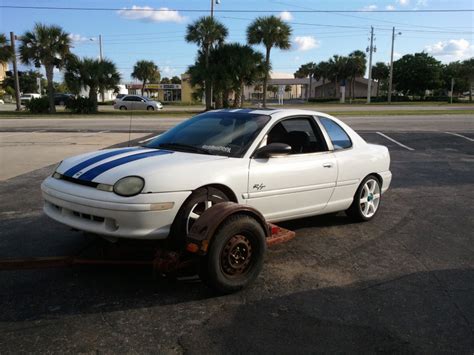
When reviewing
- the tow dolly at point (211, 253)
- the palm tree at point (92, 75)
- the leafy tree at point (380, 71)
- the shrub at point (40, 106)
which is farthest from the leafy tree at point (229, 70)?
the leafy tree at point (380, 71)

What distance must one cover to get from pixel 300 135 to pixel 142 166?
2.15m

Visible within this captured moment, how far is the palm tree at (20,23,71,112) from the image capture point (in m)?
36.0

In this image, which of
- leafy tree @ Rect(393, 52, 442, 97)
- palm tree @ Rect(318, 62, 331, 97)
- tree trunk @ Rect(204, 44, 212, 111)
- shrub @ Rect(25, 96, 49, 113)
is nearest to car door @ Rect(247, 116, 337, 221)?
tree trunk @ Rect(204, 44, 212, 111)

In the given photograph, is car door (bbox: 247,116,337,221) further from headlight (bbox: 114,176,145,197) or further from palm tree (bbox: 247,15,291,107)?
palm tree (bbox: 247,15,291,107)

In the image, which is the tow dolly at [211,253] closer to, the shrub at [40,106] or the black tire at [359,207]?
the black tire at [359,207]

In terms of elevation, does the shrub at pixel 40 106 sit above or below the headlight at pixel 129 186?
below

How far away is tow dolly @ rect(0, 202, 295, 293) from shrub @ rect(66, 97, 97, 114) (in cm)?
3450

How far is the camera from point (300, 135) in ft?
18.2

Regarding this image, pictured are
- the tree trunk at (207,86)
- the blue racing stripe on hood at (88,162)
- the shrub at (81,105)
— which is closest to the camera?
the blue racing stripe on hood at (88,162)

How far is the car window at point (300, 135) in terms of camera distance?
5355 millimetres

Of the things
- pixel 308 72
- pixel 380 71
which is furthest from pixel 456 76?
pixel 308 72

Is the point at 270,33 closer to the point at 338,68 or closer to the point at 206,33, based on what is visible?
the point at 206,33

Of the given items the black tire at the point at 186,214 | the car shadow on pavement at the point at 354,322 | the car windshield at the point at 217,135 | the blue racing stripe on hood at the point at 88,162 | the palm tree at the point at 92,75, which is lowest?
the car shadow on pavement at the point at 354,322

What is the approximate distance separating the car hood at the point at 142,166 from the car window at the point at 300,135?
112cm
